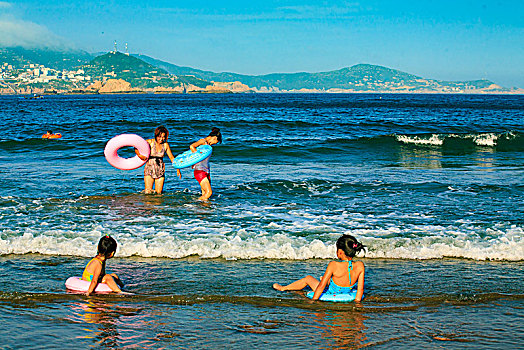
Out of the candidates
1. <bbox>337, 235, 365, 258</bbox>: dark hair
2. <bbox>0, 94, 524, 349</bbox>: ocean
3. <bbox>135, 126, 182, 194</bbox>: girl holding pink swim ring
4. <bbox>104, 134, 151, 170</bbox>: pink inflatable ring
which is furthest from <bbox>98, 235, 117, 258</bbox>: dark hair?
<bbox>104, 134, 151, 170</bbox>: pink inflatable ring

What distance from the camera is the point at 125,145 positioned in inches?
406

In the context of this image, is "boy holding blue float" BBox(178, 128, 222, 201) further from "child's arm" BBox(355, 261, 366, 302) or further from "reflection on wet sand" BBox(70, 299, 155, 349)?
"child's arm" BBox(355, 261, 366, 302)

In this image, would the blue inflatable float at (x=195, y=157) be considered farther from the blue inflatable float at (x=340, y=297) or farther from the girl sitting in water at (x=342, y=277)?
the blue inflatable float at (x=340, y=297)

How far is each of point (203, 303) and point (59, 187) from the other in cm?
740

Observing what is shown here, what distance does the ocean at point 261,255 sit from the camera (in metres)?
4.45

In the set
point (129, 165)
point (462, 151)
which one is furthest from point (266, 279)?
point (462, 151)

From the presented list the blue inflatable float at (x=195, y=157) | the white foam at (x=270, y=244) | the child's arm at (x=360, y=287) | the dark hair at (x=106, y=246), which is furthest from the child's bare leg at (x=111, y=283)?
the blue inflatable float at (x=195, y=157)

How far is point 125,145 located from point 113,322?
6151mm

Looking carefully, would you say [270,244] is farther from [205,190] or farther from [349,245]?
[205,190]

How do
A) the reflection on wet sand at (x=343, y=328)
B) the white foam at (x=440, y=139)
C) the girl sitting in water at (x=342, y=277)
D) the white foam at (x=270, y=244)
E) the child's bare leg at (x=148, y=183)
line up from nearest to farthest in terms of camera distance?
1. the reflection on wet sand at (x=343, y=328)
2. the girl sitting in water at (x=342, y=277)
3. the white foam at (x=270, y=244)
4. the child's bare leg at (x=148, y=183)
5. the white foam at (x=440, y=139)

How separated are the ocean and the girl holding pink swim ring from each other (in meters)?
0.34

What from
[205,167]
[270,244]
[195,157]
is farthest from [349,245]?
[205,167]

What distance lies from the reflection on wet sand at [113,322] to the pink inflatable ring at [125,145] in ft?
17.1

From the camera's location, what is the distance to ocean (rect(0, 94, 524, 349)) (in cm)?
445
